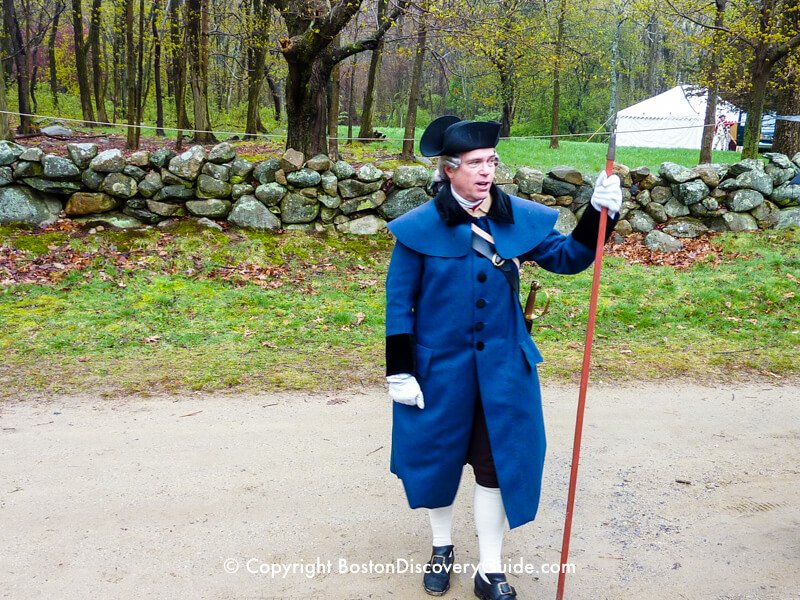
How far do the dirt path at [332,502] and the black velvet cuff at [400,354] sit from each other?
929 mm

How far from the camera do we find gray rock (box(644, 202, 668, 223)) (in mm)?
9422

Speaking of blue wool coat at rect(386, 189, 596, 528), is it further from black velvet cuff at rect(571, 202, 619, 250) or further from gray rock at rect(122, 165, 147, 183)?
gray rock at rect(122, 165, 147, 183)

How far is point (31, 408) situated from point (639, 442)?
12.6 ft

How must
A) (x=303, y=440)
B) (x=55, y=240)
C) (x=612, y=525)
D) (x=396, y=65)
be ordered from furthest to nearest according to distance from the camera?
(x=396, y=65) → (x=55, y=240) → (x=303, y=440) → (x=612, y=525)

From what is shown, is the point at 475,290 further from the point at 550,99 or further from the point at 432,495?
the point at 550,99

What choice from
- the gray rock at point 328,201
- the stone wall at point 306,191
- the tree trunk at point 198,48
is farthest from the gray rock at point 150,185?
the tree trunk at point 198,48

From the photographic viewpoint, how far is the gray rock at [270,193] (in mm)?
8750

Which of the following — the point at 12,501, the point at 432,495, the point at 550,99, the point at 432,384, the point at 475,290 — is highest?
the point at 550,99

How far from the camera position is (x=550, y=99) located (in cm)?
3497

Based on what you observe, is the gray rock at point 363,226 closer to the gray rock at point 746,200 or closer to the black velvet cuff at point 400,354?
the gray rock at point 746,200

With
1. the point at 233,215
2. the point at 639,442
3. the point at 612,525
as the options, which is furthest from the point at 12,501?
the point at 233,215

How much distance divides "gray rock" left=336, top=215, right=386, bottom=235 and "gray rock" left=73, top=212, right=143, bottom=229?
2456 millimetres

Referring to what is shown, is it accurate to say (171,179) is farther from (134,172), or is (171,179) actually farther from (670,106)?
(670,106)

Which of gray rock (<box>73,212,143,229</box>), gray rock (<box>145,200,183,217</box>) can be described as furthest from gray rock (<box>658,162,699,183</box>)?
gray rock (<box>73,212,143,229</box>)
